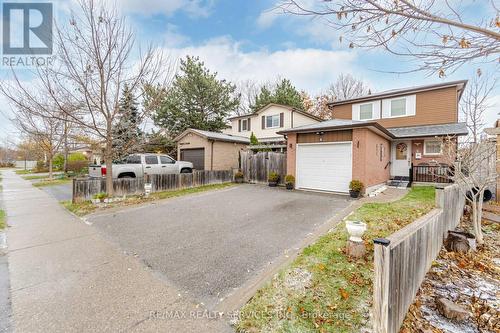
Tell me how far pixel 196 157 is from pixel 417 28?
14.7 metres

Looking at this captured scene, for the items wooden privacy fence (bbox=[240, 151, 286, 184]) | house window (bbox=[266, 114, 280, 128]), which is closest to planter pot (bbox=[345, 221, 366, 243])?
wooden privacy fence (bbox=[240, 151, 286, 184])

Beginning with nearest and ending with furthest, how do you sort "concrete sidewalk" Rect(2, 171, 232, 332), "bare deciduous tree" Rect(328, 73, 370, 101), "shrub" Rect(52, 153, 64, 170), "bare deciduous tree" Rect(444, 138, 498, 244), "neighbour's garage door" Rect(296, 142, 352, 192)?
"concrete sidewalk" Rect(2, 171, 232, 332) → "bare deciduous tree" Rect(444, 138, 498, 244) → "neighbour's garage door" Rect(296, 142, 352, 192) → "shrub" Rect(52, 153, 64, 170) → "bare deciduous tree" Rect(328, 73, 370, 101)

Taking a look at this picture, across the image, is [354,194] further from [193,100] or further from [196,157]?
[193,100]

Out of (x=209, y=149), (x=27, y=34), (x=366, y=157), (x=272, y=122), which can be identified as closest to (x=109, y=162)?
(x=27, y=34)

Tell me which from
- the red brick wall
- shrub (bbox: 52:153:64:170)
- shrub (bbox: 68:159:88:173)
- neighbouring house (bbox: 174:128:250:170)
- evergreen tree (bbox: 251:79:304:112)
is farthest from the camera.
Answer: shrub (bbox: 52:153:64:170)

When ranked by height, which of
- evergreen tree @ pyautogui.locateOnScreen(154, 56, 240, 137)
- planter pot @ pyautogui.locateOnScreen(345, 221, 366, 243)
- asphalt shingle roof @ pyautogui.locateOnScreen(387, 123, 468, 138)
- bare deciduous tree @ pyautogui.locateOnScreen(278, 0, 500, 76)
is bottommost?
planter pot @ pyautogui.locateOnScreen(345, 221, 366, 243)

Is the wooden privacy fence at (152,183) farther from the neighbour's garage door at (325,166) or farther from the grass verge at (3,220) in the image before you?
the neighbour's garage door at (325,166)

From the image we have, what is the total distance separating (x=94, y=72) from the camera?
8.48 meters

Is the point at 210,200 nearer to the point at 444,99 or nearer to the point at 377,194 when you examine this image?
the point at 377,194

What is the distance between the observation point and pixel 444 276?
3756mm

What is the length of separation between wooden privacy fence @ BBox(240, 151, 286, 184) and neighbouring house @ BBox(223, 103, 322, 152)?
387 centimetres

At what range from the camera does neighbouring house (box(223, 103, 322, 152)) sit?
61.8 ft

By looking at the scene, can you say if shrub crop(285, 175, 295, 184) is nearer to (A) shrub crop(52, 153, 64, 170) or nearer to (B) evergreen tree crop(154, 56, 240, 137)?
(B) evergreen tree crop(154, 56, 240, 137)

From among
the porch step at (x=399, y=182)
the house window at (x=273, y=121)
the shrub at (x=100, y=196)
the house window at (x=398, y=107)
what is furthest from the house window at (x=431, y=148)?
the shrub at (x=100, y=196)
